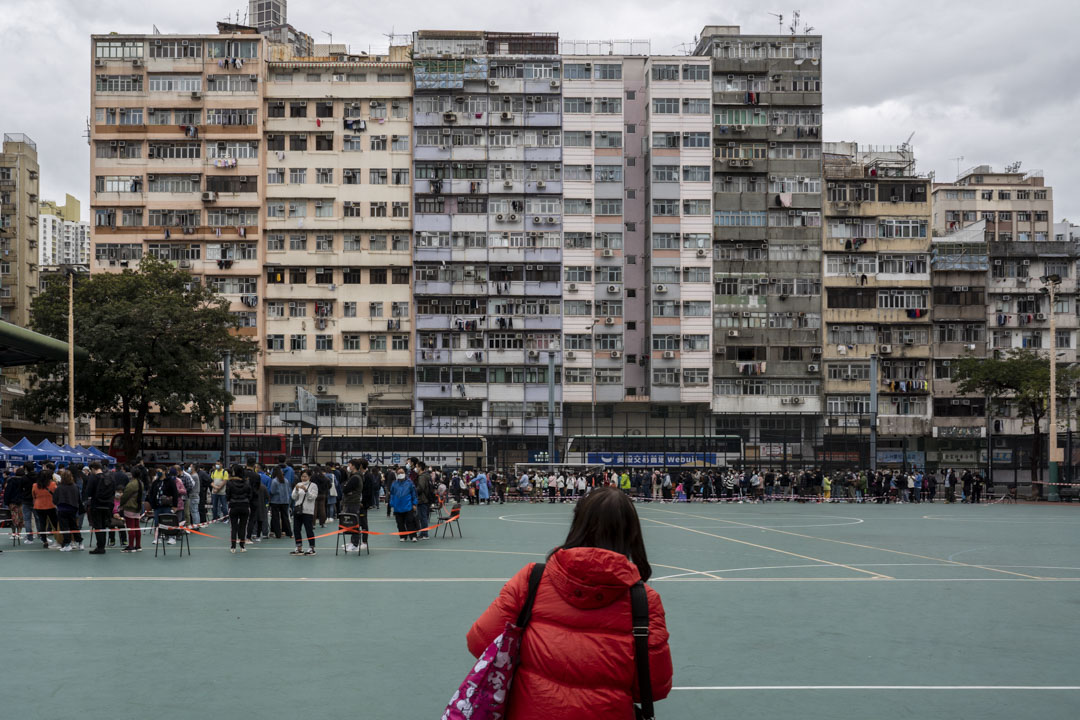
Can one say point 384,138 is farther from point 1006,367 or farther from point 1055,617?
point 1055,617

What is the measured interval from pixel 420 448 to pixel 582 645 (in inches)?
2574

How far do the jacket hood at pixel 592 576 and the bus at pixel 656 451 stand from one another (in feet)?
197

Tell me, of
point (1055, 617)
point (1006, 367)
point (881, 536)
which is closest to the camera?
point (1055, 617)

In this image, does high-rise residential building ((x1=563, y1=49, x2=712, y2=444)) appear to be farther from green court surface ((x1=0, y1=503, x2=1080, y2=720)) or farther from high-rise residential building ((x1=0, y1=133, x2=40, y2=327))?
green court surface ((x1=0, y1=503, x2=1080, y2=720))

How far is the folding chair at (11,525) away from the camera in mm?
24178

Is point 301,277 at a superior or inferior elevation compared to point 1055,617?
superior

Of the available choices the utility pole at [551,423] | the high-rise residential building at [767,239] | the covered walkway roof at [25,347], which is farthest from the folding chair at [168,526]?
the high-rise residential building at [767,239]

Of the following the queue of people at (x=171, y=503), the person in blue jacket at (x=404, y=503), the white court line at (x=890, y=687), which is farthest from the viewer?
the person in blue jacket at (x=404, y=503)

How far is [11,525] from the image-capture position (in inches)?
1065

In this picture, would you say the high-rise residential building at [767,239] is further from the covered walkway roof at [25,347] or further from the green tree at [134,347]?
the covered walkway roof at [25,347]

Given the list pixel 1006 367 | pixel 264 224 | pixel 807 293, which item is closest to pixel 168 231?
pixel 264 224

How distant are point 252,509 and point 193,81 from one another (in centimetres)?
6193

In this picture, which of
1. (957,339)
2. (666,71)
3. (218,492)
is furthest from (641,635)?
(957,339)

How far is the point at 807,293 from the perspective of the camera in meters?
80.5
